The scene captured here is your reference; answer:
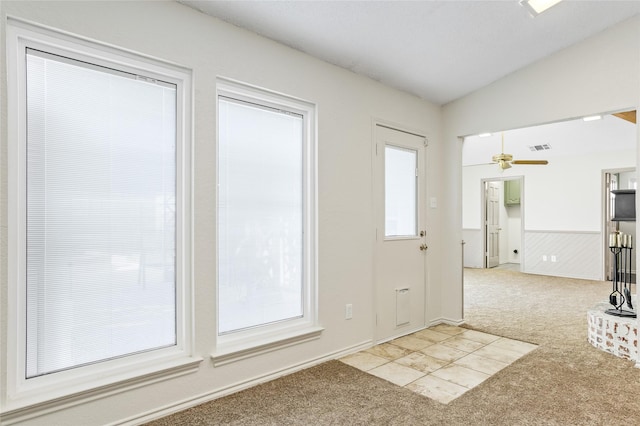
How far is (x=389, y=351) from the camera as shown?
340 cm

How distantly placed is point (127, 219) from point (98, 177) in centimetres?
28

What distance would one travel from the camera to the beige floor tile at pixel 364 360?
10.0 feet

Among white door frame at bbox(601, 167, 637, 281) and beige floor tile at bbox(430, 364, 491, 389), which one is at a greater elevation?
white door frame at bbox(601, 167, 637, 281)

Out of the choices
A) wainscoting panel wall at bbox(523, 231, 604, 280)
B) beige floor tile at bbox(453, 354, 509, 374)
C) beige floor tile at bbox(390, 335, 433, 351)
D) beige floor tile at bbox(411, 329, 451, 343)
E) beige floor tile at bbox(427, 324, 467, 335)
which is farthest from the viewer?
wainscoting panel wall at bbox(523, 231, 604, 280)

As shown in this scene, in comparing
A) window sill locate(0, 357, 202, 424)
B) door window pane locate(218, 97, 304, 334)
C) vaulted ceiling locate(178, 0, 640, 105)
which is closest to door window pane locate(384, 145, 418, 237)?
vaulted ceiling locate(178, 0, 640, 105)

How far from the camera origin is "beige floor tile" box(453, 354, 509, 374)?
2979mm

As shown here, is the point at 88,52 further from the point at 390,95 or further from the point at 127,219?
the point at 390,95

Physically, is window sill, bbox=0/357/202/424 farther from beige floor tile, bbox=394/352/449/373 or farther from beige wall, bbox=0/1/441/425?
beige floor tile, bbox=394/352/449/373

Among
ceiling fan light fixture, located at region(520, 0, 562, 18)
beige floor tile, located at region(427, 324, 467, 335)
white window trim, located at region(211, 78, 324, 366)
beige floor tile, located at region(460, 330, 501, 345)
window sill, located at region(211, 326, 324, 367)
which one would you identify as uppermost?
ceiling fan light fixture, located at region(520, 0, 562, 18)

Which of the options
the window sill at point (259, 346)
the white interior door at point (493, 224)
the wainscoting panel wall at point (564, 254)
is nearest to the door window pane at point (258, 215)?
the window sill at point (259, 346)

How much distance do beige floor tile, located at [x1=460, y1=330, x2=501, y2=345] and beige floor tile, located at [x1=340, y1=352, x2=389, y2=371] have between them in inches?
43.6

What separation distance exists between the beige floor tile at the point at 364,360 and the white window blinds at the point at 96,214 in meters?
1.45

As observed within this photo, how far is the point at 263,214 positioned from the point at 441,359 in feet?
6.29

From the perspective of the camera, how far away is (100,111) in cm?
213
